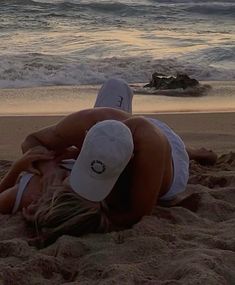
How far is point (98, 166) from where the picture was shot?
2.62 m

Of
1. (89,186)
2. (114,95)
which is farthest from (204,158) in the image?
(89,186)

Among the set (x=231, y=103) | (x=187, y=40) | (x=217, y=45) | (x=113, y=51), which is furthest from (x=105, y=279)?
(x=187, y=40)

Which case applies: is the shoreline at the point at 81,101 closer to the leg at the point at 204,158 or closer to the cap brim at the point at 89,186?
the leg at the point at 204,158

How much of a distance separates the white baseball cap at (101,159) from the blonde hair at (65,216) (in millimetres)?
104

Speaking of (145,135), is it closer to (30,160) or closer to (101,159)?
(101,159)

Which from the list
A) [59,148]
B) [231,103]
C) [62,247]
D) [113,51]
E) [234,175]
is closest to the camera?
[62,247]

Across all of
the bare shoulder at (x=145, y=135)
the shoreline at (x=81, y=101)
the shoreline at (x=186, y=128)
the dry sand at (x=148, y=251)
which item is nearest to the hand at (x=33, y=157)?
the dry sand at (x=148, y=251)

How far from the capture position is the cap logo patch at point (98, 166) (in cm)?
262

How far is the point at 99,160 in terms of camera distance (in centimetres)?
261

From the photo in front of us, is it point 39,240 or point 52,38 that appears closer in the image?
point 39,240

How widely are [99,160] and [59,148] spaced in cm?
69

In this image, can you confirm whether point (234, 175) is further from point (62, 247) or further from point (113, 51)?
point (113, 51)

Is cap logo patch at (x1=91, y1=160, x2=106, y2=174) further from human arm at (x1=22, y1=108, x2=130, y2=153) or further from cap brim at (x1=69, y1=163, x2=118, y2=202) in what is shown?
human arm at (x1=22, y1=108, x2=130, y2=153)

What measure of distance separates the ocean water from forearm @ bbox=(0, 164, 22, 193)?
5380mm
